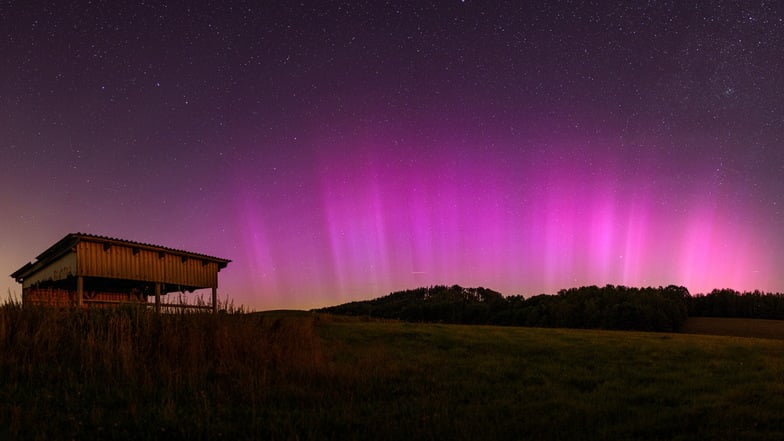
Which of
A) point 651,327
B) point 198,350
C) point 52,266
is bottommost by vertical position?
point 651,327

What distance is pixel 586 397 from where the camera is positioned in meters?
9.56

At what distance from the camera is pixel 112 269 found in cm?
3017

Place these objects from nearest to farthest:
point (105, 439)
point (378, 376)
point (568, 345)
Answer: point (105, 439) < point (378, 376) < point (568, 345)

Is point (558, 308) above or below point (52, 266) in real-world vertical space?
below

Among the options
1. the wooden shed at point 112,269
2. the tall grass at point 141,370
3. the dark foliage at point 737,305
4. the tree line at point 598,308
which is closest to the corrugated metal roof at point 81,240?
the wooden shed at point 112,269

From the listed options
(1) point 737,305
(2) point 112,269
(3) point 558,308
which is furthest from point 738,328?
(2) point 112,269

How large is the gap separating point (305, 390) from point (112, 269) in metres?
25.3

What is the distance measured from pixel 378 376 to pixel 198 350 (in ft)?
12.6

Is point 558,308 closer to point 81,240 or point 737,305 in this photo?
point 737,305

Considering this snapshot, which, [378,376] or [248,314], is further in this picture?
[248,314]

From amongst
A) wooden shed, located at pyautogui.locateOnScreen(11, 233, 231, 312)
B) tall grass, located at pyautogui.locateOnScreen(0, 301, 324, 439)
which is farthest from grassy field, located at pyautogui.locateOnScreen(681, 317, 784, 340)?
tall grass, located at pyautogui.locateOnScreen(0, 301, 324, 439)

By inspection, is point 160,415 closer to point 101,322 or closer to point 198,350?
point 198,350

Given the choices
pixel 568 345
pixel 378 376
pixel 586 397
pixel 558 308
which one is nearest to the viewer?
pixel 586 397

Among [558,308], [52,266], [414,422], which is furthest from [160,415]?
[558,308]
